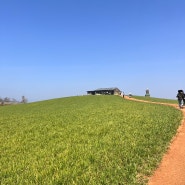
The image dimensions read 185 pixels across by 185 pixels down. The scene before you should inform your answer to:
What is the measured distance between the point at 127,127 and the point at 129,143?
15.3 feet

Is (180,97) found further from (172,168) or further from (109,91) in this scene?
(109,91)

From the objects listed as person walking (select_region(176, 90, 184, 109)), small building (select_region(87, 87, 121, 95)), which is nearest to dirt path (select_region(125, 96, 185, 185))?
person walking (select_region(176, 90, 184, 109))

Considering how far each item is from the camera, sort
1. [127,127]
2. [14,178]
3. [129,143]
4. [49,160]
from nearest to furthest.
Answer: [14,178]
[49,160]
[129,143]
[127,127]

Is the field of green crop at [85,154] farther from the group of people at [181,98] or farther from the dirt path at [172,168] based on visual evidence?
the group of people at [181,98]

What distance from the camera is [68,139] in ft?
53.2

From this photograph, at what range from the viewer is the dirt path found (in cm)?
1020

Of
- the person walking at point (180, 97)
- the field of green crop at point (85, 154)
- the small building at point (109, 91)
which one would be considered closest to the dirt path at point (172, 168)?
the field of green crop at point (85, 154)

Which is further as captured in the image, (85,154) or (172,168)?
(85,154)

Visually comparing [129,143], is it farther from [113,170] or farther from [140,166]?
[113,170]

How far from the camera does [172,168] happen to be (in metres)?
11.5

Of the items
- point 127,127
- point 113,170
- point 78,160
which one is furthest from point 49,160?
point 127,127

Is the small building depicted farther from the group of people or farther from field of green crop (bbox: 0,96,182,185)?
field of green crop (bbox: 0,96,182,185)

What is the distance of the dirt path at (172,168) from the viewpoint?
10.2 metres

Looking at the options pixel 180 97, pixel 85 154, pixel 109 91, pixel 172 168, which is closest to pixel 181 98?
pixel 180 97
